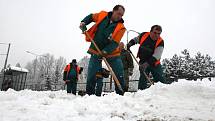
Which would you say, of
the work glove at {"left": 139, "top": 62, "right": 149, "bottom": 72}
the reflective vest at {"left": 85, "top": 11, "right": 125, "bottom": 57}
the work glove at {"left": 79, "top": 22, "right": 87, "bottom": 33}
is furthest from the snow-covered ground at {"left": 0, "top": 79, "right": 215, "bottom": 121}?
the work glove at {"left": 139, "top": 62, "right": 149, "bottom": 72}

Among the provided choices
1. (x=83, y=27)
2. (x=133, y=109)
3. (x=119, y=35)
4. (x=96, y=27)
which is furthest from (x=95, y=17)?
(x=133, y=109)

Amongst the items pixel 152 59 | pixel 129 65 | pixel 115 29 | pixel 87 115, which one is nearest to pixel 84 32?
pixel 115 29

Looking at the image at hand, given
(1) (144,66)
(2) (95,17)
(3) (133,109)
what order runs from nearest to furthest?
(3) (133,109) → (2) (95,17) → (1) (144,66)

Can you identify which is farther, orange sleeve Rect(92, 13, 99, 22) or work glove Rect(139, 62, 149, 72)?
work glove Rect(139, 62, 149, 72)

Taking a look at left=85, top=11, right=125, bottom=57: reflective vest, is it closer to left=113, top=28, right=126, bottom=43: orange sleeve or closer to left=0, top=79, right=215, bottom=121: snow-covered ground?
left=113, top=28, right=126, bottom=43: orange sleeve

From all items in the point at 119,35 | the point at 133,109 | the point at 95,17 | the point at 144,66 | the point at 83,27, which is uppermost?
the point at 95,17

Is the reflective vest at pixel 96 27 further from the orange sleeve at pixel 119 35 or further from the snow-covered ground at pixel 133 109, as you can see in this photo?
the snow-covered ground at pixel 133 109

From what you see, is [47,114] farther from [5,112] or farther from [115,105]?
[115,105]

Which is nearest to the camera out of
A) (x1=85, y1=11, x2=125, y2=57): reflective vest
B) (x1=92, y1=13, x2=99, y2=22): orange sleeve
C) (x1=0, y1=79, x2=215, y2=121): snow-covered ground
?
(x1=0, y1=79, x2=215, y2=121): snow-covered ground

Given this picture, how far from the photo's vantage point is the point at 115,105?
3.52 metres

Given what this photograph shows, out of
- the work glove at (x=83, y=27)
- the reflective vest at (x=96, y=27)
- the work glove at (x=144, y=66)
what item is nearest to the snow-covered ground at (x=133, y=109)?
the reflective vest at (x=96, y=27)

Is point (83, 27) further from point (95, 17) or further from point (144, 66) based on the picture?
point (144, 66)

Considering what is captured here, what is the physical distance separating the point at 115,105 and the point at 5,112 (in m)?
1.23

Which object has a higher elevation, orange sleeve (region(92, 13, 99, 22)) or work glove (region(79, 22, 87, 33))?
orange sleeve (region(92, 13, 99, 22))
